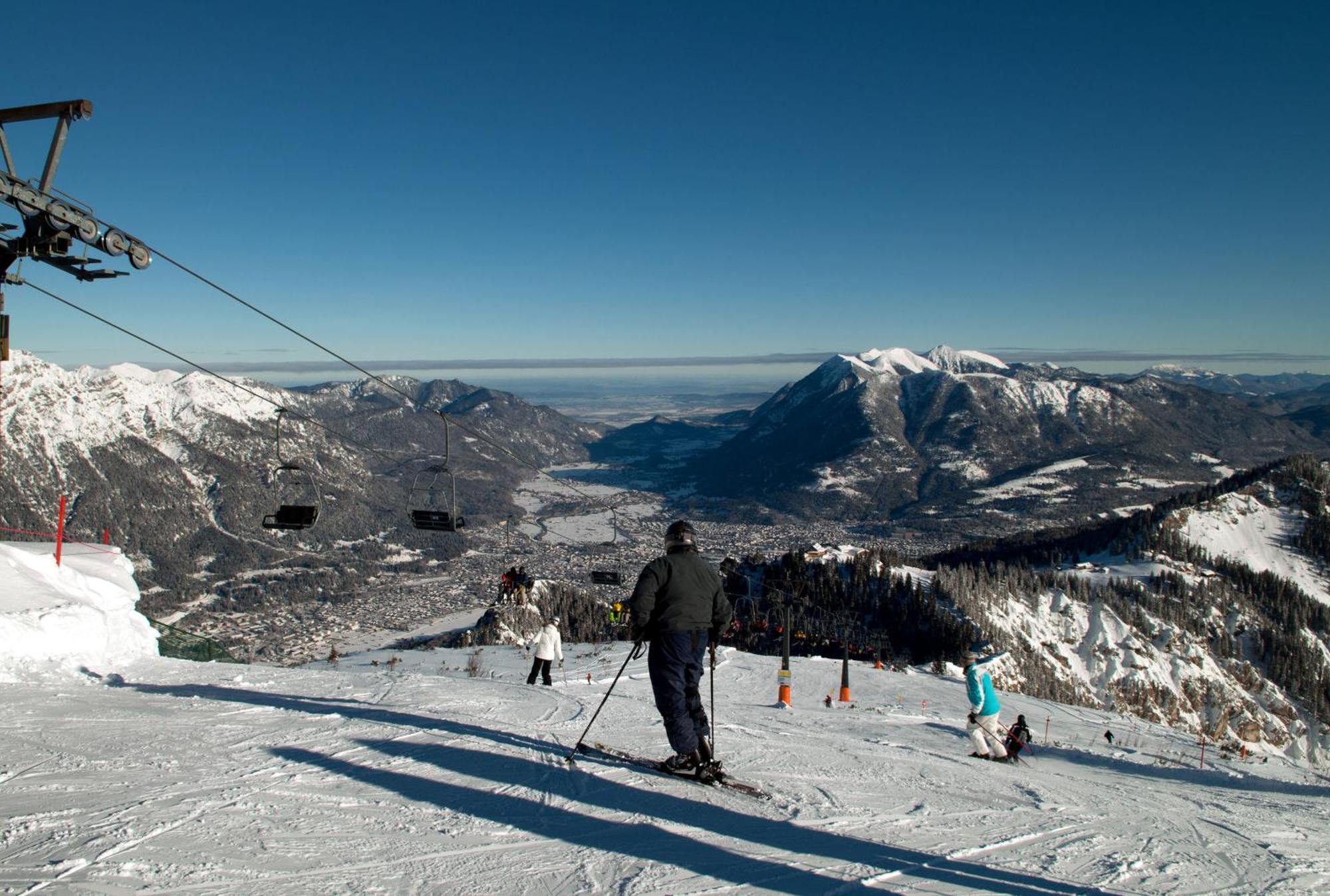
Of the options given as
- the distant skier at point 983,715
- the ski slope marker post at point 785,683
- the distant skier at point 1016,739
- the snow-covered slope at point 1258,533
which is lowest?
the snow-covered slope at point 1258,533

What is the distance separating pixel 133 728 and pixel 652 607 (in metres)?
6.14

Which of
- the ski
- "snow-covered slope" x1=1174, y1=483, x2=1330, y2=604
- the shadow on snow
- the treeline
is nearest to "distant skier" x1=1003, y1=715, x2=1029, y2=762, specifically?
the ski

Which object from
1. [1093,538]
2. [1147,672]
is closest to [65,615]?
[1147,672]

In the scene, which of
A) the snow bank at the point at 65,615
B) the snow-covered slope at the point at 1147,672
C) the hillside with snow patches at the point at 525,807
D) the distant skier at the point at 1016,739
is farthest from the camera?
the snow-covered slope at the point at 1147,672

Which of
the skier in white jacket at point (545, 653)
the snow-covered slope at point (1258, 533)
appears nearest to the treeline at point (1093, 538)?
the snow-covered slope at point (1258, 533)

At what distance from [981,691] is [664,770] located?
5692mm

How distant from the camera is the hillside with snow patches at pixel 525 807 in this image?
16.5 feet

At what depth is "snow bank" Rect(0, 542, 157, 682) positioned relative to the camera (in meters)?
12.4

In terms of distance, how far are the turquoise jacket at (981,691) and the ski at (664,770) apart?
504 cm

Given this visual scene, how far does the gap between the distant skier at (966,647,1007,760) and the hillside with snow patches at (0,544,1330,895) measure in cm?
61

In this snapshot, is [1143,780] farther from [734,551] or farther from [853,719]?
[734,551]

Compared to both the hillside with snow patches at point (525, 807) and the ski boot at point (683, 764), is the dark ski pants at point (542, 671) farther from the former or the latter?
the ski boot at point (683, 764)

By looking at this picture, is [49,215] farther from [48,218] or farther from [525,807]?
[525,807]

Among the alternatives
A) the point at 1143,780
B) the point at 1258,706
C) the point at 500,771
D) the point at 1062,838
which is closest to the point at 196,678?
the point at 500,771
